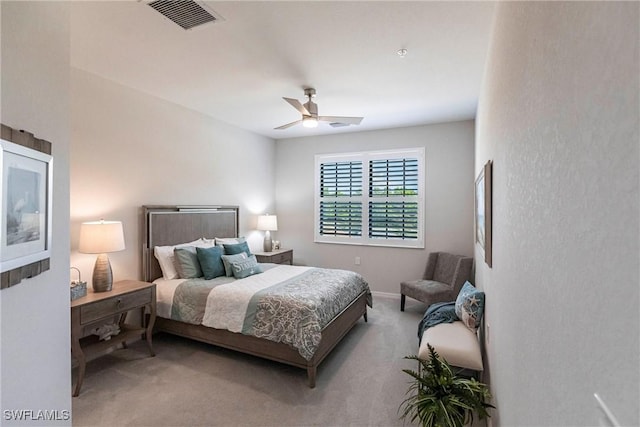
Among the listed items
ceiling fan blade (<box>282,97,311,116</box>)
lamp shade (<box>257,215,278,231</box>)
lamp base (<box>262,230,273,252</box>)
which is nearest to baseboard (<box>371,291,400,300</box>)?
lamp base (<box>262,230,273,252</box>)

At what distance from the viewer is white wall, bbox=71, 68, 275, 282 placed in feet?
9.88

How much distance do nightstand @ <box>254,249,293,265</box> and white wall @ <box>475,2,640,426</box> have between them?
156 inches

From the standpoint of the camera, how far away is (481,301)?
2570 millimetres

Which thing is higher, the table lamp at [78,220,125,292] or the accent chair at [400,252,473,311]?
the table lamp at [78,220,125,292]

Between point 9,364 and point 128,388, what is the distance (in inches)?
60.7

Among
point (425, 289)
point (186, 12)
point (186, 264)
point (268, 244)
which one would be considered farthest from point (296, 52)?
point (268, 244)

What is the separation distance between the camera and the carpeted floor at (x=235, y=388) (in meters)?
2.23

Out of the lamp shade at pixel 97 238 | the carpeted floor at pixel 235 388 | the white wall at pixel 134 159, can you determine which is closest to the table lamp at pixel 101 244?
the lamp shade at pixel 97 238

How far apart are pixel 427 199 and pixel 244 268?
2.98 m

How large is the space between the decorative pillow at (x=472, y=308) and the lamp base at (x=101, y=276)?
10.6 feet

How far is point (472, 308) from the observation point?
262 centimetres

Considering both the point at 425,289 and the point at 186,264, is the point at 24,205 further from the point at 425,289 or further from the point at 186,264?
the point at 425,289

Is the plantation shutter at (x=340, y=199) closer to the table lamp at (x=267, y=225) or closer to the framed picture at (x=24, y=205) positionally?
the table lamp at (x=267, y=225)

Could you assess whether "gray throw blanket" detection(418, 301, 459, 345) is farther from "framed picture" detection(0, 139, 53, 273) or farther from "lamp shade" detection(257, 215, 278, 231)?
"lamp shade" detection(257, 215, 278, 231)
